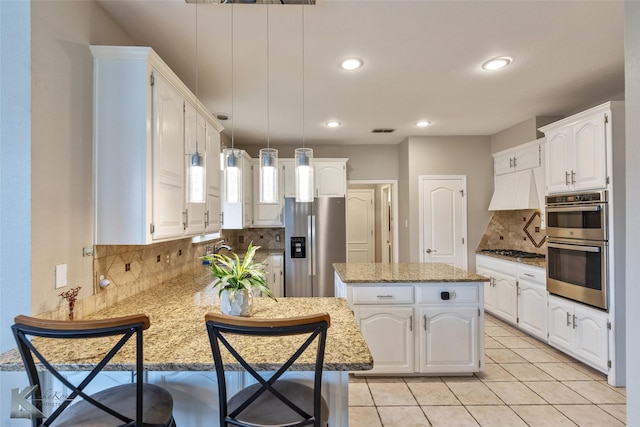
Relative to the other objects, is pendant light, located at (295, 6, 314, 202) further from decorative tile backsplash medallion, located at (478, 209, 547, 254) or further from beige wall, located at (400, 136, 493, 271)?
decorative tile backsplash medallion, located at (478, 209, 547, 254)

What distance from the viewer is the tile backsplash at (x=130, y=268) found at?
173 centimetres

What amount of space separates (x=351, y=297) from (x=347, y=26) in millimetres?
2004

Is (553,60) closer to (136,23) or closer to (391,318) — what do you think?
(391,318)

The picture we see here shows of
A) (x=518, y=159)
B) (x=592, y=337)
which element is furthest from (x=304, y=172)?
(x=518, y=159)

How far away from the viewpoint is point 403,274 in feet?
8.95

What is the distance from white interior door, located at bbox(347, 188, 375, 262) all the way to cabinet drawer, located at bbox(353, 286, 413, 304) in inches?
168

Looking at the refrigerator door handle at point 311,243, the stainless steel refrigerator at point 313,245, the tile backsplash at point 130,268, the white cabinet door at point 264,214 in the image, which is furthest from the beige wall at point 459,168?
the tile backsplash at point 130,268

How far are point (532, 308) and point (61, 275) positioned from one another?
13.7 feet

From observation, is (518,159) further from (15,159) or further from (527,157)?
(15,159)

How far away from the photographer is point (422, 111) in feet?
12.0

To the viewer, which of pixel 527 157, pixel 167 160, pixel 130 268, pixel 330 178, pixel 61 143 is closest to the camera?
pixel 61 143

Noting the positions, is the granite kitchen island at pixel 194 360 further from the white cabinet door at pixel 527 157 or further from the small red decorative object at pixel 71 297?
the white cabinet door at pixel 527 157

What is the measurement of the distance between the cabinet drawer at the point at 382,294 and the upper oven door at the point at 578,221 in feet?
5.42

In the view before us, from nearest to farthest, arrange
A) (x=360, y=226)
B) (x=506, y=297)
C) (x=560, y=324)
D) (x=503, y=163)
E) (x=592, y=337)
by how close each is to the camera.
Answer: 1. (x=592, y=337)
2. (x=560, y=324)
3. (x=506, y=297)
4. (x=503, y=163)
5. (x=360, y=226)
